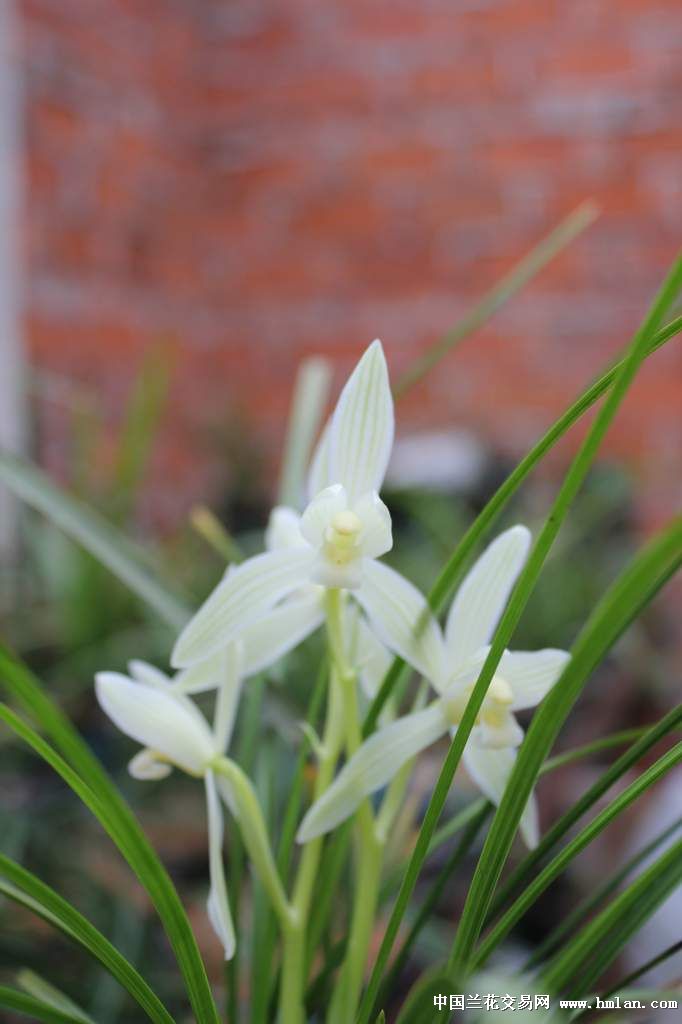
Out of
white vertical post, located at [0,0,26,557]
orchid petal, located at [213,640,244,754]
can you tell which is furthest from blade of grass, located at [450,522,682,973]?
white vertical post, located at [0,0,26,557]

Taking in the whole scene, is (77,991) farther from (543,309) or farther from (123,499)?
(543,309)

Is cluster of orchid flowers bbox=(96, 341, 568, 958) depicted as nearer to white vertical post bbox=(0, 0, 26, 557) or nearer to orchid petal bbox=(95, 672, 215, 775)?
orchid petal bbox=(95, 672, 215, 775)

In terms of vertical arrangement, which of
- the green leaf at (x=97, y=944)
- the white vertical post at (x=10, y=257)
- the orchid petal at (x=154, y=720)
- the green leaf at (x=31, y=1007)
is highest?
the white vertical post at (x=10, y=257)

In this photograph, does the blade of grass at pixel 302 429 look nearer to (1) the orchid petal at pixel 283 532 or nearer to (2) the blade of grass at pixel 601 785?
(1) the orchid petal at pixel 283 532

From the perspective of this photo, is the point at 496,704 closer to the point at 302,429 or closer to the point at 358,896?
the point at 358,896

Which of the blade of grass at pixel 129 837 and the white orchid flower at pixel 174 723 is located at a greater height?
the white orchid flower at pixel 174 723

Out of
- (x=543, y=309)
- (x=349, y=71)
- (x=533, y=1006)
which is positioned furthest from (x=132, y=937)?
(x=349, y=71)

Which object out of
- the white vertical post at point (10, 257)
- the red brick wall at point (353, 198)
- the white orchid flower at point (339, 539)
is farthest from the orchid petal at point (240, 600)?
the red brick wall at point (353, 198)

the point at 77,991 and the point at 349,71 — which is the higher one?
the point at 349,71
